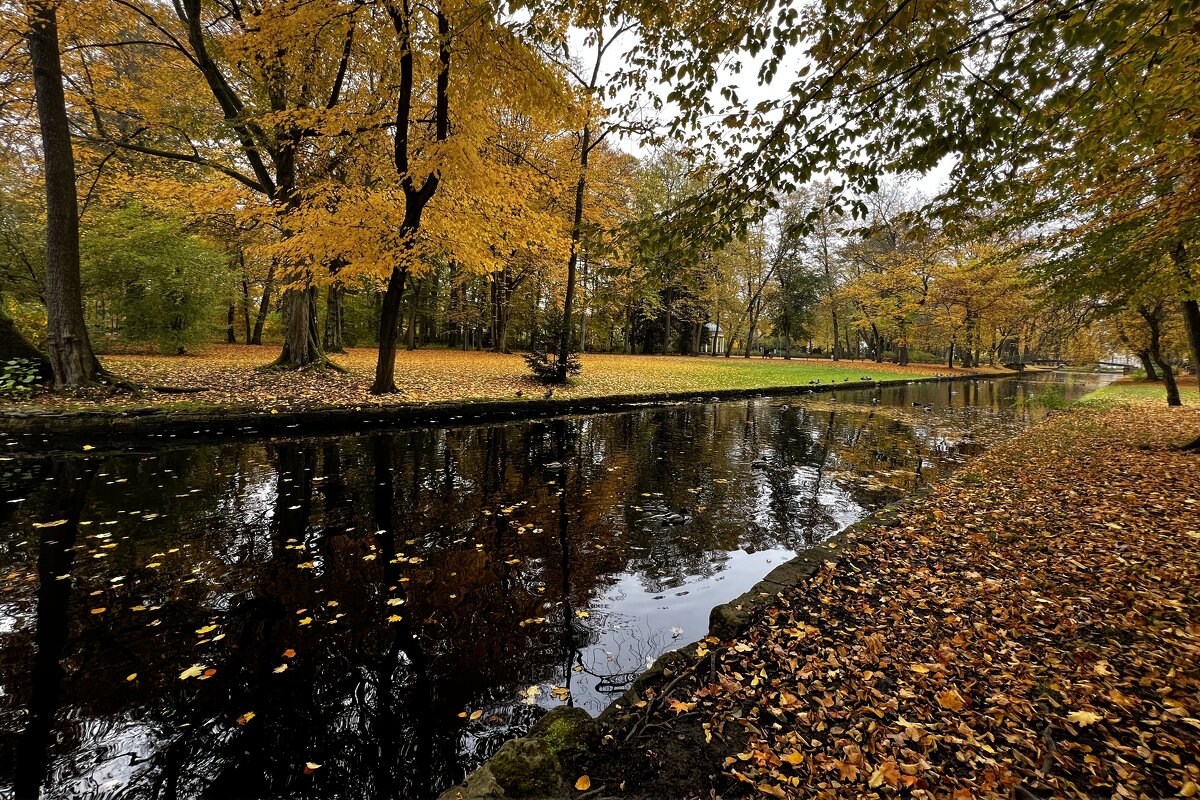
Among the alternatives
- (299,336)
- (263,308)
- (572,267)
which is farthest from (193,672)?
(263,308)

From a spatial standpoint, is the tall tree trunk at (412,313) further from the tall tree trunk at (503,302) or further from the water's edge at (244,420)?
the water's edge at (244,420)

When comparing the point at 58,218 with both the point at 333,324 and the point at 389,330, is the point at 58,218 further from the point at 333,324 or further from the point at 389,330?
the point at 333,324

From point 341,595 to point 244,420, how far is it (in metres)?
6.69

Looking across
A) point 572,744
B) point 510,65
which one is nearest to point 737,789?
point 572,744

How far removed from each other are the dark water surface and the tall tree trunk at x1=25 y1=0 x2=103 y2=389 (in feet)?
11.2

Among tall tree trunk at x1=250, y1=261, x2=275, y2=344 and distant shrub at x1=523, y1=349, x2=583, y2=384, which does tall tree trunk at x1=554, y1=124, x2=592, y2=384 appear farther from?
tall tree trunk at x1=250, y1=261, x2=275, y2=344

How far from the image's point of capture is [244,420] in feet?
28.3

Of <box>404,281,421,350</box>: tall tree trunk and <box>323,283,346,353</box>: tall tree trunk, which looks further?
<box>404,281,421,350</box>: tall tree trunk

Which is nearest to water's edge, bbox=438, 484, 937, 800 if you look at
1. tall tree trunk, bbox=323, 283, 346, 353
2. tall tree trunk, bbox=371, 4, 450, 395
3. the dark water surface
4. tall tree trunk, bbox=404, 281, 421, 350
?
the dark water surface

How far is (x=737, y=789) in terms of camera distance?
2051 mm

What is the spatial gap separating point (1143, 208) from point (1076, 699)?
801 centimetres

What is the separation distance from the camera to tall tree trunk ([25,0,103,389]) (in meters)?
8.31

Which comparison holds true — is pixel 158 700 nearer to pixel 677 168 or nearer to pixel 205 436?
pixel 205 436

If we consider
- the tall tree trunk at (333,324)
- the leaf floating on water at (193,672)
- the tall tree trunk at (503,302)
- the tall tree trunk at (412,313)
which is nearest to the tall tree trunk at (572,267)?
the leaf floating on water at (193,672)
